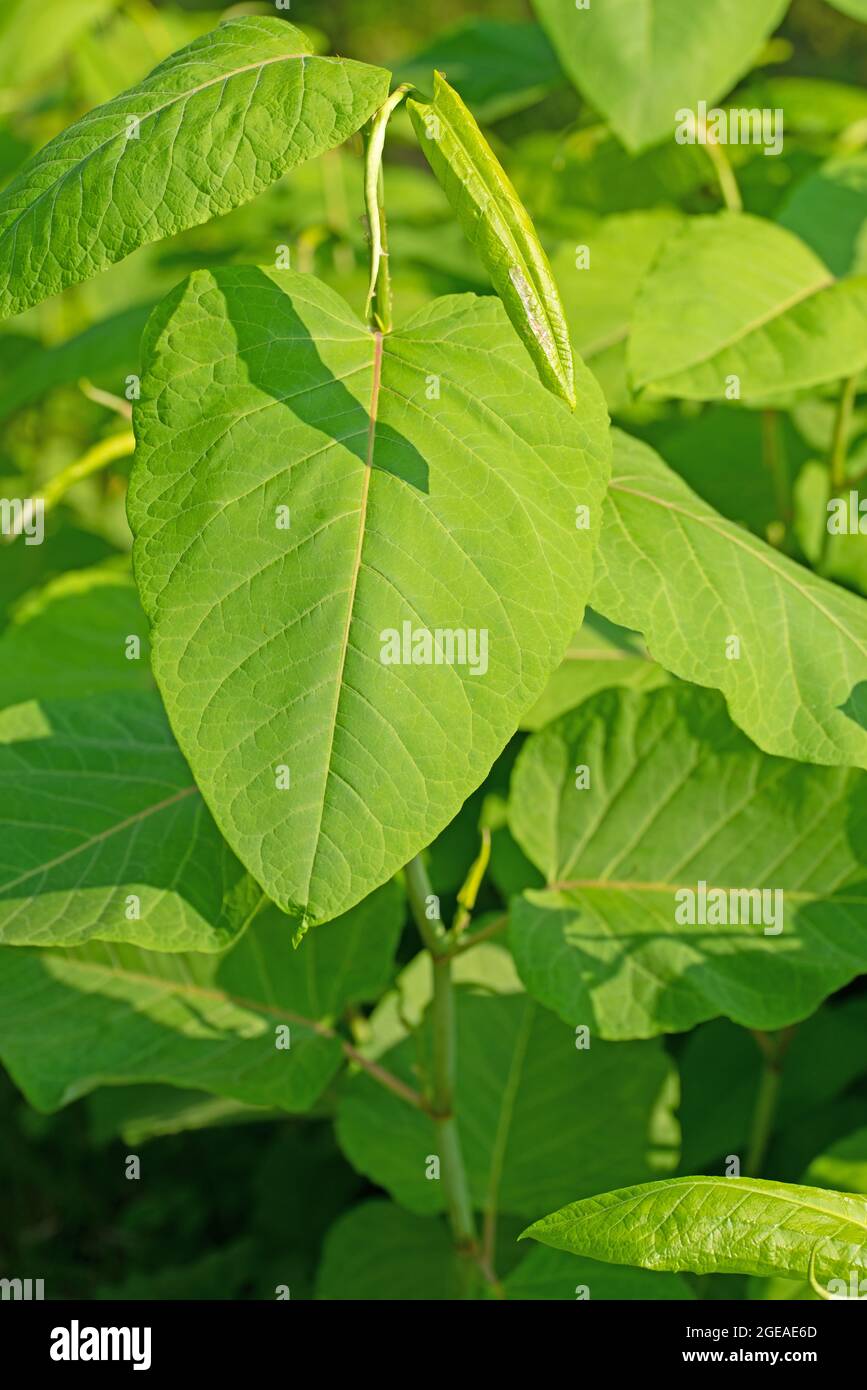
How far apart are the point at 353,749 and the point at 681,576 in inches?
12.6

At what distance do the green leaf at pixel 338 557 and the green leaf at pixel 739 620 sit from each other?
4.8 inches

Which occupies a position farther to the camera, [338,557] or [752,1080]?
[752,1080]

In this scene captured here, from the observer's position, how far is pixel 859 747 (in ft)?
3.06

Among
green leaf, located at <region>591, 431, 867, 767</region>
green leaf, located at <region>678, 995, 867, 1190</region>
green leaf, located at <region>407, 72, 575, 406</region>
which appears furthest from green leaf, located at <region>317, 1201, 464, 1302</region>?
green leaf, located at <region>407, 72, 575, 406</region>

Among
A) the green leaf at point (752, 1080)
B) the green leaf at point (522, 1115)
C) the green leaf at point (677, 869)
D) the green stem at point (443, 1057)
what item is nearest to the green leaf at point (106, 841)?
the green stem at point (443, 1057)

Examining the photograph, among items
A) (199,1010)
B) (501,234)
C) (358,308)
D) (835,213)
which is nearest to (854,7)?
(835,213)

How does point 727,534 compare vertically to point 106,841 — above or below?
above

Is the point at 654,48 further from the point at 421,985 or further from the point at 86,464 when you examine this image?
the point at 421,985

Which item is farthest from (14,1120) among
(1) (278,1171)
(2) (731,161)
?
(2) (731,161)

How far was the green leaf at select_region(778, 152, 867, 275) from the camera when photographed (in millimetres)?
1365

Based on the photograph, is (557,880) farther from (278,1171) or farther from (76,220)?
(278,1171)

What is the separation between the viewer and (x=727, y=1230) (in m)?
0.75

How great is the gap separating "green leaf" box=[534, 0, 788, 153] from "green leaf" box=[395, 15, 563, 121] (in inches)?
13.3

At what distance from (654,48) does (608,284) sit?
243mm
